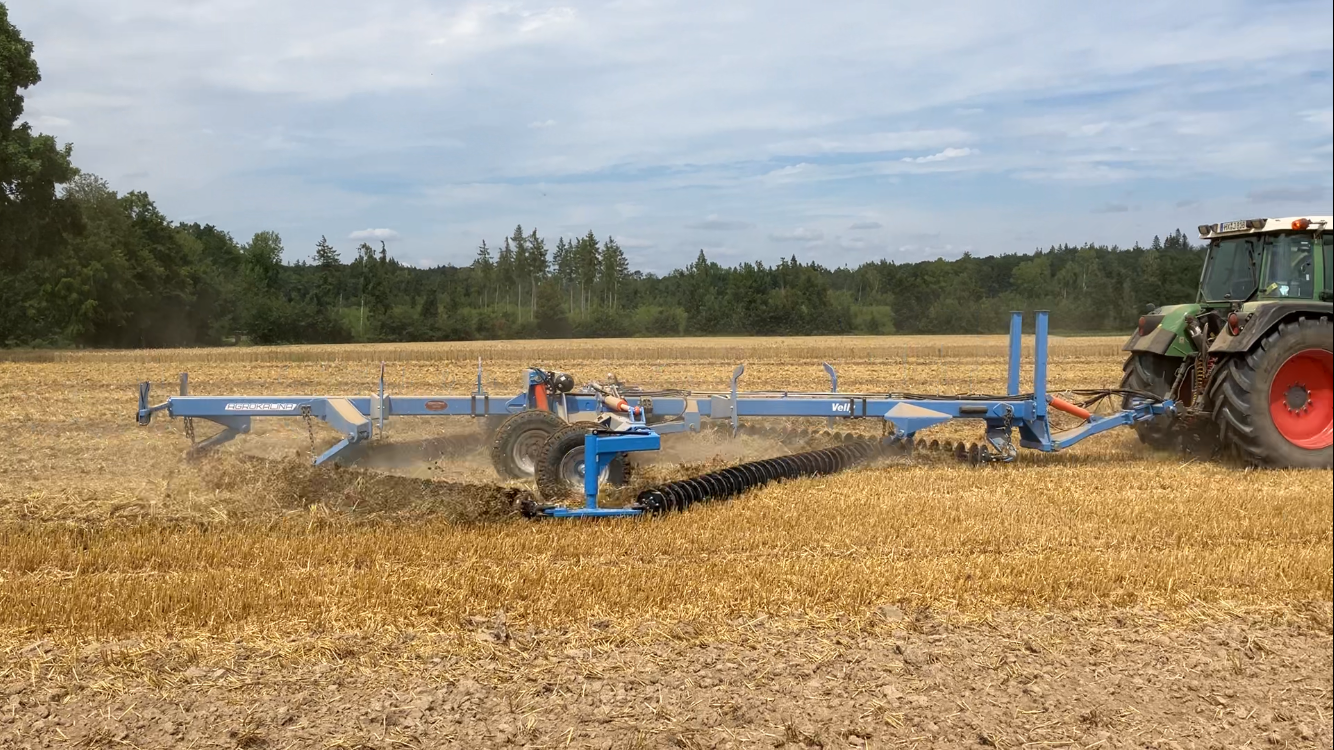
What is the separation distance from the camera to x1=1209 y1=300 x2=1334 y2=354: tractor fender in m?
7.93

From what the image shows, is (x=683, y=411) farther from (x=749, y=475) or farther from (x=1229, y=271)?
(x=1229, y=271)

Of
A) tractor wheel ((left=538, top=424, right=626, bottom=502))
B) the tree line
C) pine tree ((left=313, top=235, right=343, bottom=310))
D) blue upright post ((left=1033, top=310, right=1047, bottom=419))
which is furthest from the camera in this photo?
pine tree ((left=313, top=235, right=343, bottom=310))

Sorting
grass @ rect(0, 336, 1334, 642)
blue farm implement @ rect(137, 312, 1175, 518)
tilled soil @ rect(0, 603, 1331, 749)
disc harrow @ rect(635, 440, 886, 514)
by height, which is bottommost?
tilled soil @ rect(0, 603, 1331, 749)

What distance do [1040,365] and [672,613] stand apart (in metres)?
4.78

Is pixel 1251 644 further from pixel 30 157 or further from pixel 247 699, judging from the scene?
pixel 30 157

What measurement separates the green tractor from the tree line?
22.5 ft

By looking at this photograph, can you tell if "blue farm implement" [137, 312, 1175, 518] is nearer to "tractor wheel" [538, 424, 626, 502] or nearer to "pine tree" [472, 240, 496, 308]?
"tractor wheel" [538, 424, 626, 502]

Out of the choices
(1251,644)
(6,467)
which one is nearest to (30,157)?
(6,467)

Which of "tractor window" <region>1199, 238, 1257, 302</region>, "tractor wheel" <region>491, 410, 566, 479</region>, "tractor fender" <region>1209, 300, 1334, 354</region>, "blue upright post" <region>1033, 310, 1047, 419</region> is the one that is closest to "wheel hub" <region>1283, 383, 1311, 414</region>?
"tractor fender" <region>1209, 300, 1334, 354</region>

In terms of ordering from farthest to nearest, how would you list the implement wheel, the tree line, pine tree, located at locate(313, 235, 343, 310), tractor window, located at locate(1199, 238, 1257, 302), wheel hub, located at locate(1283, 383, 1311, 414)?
pine tree, located at locate(313, 235, 343, 310) → the tree line → the implement wheel → tractor window, located at locate(1199, 238, 1257, 302) → wheel hub, located at locate(1283, 383, 1311, 414)

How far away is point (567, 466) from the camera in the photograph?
714 cm

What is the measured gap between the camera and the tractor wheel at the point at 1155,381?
9047 mm

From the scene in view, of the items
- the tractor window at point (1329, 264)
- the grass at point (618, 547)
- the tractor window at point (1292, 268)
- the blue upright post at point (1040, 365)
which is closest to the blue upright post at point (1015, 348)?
the blue upright post at point (1040, 365)

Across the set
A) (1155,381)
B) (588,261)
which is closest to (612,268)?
(588,261)
